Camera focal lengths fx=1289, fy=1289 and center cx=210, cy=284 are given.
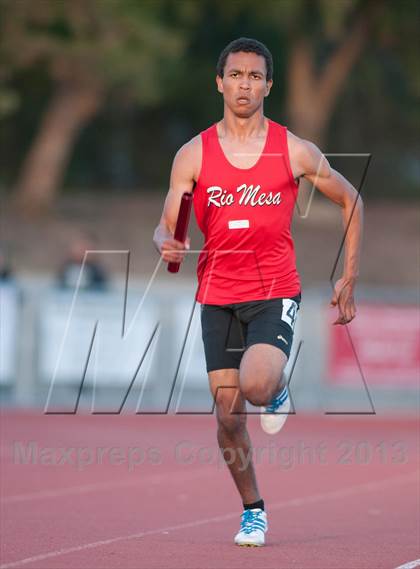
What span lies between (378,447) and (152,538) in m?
6.87

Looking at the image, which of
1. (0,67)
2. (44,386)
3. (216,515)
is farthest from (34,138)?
(216,515)

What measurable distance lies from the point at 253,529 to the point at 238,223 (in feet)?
5.74

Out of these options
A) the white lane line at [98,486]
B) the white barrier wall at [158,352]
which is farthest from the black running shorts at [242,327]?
the white barrier wall at [158,352]

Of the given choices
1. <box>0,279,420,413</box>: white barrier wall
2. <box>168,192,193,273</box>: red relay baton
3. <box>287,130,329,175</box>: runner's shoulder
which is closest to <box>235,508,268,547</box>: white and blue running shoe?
<box>168,192,193,273</box>: red relay baton

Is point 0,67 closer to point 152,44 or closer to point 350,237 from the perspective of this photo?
point 152,44

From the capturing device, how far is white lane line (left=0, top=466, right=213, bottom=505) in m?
9.97

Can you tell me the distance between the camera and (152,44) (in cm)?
2866

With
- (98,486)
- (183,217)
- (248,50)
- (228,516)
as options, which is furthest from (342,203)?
(98,486)

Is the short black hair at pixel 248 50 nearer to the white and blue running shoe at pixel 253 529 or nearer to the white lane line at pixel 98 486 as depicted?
the white and blue running shoe at pixel 253 529

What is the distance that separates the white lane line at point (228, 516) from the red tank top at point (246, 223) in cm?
161

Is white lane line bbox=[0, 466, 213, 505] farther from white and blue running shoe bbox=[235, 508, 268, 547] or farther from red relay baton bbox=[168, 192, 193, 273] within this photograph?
red relay baton bbox=[168, 192, 193, 273]

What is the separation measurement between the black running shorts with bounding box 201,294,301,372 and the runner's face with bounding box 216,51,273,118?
1065mm

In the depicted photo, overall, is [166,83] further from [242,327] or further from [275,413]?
[242,327]

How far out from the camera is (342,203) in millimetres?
7203
